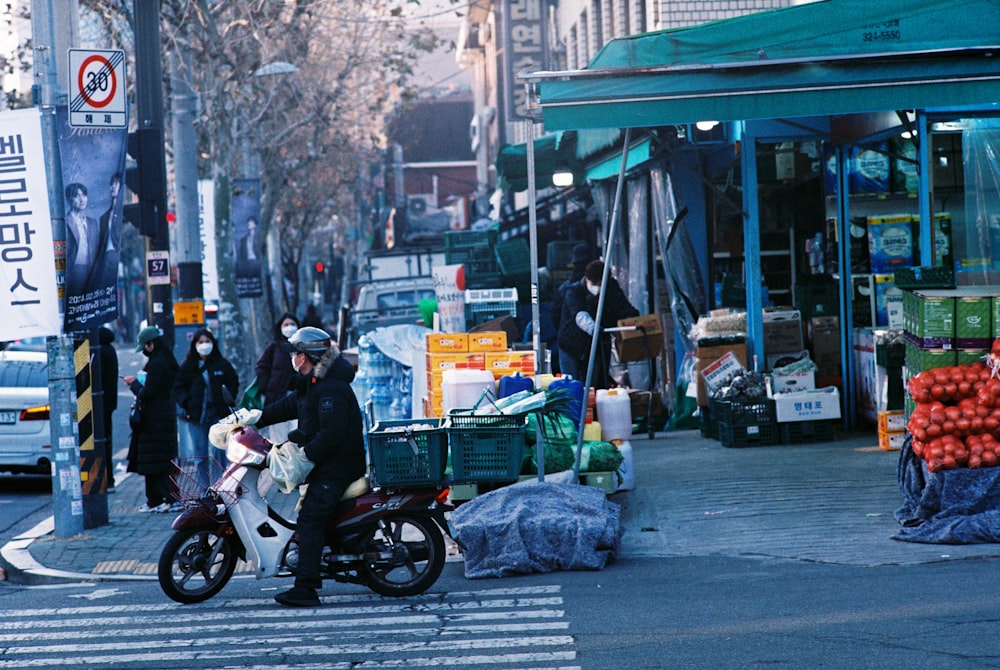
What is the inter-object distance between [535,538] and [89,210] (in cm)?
526

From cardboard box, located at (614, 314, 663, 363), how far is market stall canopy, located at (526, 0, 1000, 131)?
16.2 feet

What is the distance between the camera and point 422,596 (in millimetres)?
8633

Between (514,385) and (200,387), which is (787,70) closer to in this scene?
(514,385)

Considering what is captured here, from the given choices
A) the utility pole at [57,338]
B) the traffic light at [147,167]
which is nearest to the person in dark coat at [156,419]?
the traffic light at [147,167]

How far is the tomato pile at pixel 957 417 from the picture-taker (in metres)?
9.30

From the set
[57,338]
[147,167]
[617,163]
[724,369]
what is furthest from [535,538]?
[617,163]

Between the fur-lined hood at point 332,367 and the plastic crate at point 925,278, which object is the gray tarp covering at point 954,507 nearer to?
the plastic crate at point 925,278

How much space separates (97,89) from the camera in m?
11.8

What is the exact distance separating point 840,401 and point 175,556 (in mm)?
7924

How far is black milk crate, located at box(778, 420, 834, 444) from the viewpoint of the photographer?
13.5 metres

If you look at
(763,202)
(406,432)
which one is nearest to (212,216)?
(763,202)

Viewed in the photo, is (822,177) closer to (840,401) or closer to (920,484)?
(840,401)

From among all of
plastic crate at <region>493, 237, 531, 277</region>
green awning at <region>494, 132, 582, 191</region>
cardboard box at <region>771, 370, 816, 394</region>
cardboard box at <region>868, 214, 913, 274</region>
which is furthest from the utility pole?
plastic crate at <region>493, 237, 531, 277</region>

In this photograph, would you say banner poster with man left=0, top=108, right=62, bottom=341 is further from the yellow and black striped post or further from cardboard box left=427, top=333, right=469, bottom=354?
cardboard box left=427, top=333, right=469, bottom=354
